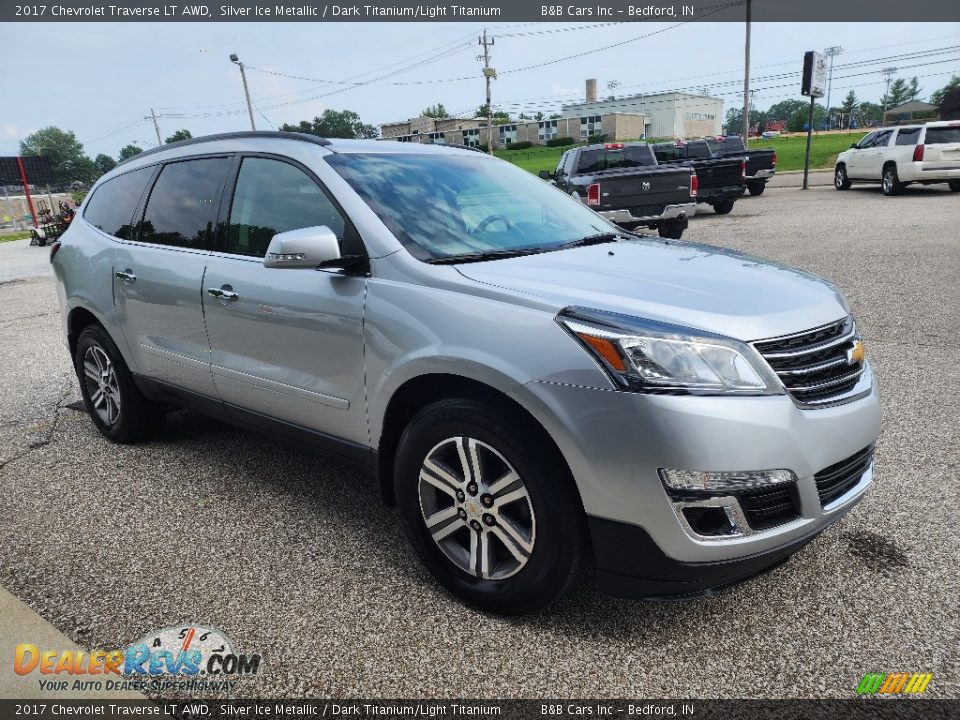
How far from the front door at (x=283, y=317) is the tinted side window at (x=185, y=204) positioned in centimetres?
20

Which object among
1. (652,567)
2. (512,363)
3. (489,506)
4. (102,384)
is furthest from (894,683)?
(102,384)

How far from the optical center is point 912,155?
17359mm

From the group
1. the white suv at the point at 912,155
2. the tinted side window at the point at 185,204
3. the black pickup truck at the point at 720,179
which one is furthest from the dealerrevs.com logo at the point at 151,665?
the white suv at the point at 912,155

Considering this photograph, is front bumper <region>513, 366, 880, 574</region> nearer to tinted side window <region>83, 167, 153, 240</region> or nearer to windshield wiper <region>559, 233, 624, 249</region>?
windshield wiper <region>559, 233, 624, 249</region>

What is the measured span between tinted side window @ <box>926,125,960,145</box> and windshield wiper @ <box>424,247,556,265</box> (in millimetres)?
18178

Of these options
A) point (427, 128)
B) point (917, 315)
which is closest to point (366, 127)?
point (427, 128)

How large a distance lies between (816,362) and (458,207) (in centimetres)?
166

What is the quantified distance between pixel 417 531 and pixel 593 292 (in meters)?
1.17

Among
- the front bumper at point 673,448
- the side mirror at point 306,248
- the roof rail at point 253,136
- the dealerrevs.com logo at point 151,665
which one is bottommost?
the dealerrevs.com logo at point 151,665

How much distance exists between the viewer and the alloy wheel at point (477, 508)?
246 centimetres

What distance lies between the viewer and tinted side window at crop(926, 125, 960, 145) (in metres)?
16.8

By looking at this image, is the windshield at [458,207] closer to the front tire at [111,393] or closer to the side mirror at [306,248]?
the side mirror at [306,248]

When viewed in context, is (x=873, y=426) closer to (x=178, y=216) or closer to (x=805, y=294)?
(x=805, y=294)

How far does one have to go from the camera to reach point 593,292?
2459mm
